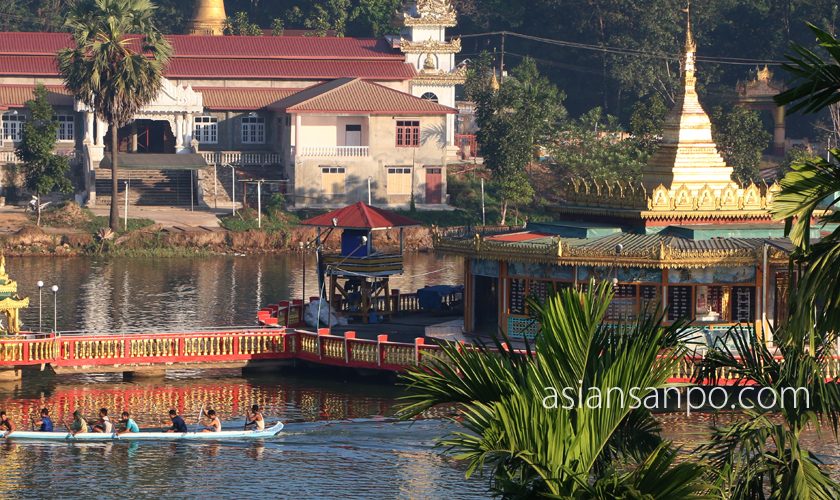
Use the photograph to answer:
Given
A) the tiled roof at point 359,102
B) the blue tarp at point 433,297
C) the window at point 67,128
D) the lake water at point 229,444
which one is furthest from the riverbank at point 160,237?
the blue tarp at point 433,297

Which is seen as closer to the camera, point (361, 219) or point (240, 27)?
point (361, 219)

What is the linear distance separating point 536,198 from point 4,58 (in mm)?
29502

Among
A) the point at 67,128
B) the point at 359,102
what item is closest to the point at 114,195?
the point at 67,128

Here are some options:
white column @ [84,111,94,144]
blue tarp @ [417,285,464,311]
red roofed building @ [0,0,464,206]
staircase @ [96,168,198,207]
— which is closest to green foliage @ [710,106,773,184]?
red roofed building @ [0,0,464,206]

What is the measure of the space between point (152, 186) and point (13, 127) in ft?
29.2

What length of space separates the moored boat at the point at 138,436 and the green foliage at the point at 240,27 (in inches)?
2836

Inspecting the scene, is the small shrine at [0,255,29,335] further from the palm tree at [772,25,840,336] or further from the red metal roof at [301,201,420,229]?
the palm tree at [772,25,840,336]

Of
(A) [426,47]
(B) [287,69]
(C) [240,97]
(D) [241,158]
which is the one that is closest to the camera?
(D) [241,158]

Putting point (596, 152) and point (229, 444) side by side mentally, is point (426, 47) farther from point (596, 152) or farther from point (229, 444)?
point (229, 444)

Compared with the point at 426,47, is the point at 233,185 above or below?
below

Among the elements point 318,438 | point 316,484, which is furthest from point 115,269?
point 316,484

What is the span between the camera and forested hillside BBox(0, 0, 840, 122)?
351 feet

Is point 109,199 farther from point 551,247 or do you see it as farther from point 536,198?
point 551,247

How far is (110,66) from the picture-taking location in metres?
76.7
